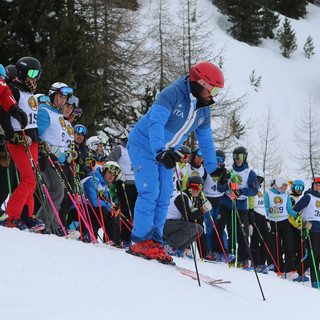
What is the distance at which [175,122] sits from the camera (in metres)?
4.20

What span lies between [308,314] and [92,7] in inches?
676

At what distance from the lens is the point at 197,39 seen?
20094 mm

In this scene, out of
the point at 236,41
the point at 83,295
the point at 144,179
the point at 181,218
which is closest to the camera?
the point at 83,295

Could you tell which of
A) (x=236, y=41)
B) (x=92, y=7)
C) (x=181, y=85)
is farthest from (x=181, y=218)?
(x=236, y=41)

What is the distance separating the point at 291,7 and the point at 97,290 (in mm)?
70624

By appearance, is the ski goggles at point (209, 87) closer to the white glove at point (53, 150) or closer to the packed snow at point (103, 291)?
the packed snow at point (103, 291)

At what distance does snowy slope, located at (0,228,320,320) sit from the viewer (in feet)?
7.17

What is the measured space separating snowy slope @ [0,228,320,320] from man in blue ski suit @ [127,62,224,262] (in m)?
0.52

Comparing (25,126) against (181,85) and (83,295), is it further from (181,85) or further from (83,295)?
(83,295)

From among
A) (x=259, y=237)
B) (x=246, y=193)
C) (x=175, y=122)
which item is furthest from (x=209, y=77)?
(x=259, y=237)

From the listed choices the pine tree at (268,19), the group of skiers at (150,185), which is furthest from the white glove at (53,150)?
the pine tree at (268,19)

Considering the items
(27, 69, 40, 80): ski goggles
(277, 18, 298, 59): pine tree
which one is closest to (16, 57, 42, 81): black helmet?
(27, 69, 40, 80): ski goggles

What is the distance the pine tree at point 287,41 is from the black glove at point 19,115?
2246 inches

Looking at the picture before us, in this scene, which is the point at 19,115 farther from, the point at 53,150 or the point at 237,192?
the point at 237,192
